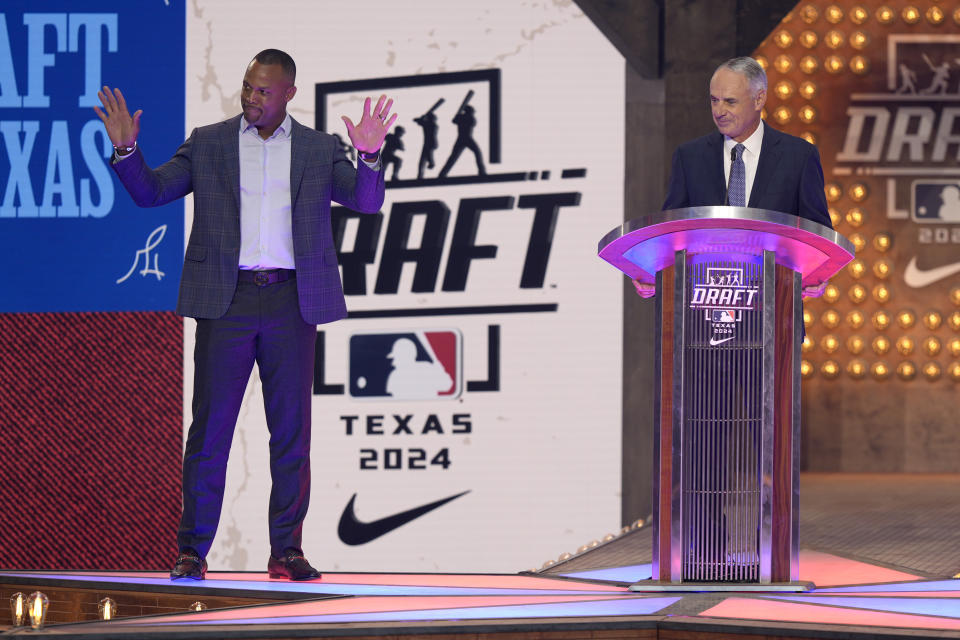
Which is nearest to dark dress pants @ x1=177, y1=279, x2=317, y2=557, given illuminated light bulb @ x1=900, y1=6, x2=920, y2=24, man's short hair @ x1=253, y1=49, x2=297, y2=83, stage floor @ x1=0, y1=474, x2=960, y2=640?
stage floor @ x1=0, y1=474, x2=960, y2=640

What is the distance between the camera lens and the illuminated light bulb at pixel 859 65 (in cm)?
558

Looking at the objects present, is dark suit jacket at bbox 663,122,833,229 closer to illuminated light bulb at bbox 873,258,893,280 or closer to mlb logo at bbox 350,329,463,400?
mlb logo at bbox 350,329,463,400

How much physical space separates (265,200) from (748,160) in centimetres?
108

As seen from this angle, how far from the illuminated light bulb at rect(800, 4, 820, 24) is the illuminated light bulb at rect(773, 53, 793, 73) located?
19cm

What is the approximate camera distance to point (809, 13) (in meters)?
Result: 5.60

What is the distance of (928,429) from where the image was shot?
5.51 meters

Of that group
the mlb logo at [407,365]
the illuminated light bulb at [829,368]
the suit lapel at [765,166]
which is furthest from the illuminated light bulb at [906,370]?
the suit lapel at [765,166]

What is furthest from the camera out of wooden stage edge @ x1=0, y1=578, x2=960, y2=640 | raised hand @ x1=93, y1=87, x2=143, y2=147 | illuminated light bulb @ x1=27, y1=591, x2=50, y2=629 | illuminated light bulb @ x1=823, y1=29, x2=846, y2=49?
illuminated light bulb @ x1=823, y1=29, x2=846, y2=49

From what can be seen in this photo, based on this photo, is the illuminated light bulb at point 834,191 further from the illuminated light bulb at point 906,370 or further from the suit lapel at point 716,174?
the suit lapel at point 716,174

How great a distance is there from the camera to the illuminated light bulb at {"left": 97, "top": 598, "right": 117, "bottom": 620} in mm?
2520

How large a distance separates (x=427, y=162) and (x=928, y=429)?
2.57 metres

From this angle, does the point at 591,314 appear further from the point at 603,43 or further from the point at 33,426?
the point at 33,426

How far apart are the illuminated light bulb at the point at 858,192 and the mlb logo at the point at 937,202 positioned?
0.22 m

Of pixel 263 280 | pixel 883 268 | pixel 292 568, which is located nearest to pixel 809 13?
pixel 883 268
